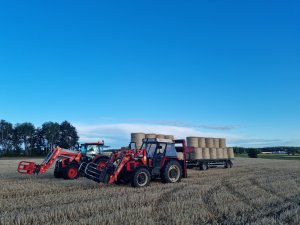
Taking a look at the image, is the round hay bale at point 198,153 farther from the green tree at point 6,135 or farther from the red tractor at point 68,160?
the green tree at point 6,135

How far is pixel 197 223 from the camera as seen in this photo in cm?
700

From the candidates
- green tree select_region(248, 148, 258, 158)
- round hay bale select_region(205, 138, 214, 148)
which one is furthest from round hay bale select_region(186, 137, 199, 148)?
green tree select_region(248, 148, 258, 158)

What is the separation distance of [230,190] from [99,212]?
5.11m

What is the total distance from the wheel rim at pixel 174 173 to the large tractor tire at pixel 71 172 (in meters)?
4.38

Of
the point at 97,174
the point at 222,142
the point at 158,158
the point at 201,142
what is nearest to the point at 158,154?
the point at 158,158

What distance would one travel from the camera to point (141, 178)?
1307 centimetres

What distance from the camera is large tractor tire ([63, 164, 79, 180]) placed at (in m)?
15.9

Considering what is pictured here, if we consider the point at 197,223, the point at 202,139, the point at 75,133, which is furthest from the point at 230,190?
the point at 75,133

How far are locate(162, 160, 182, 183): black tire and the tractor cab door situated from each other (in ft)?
0.88

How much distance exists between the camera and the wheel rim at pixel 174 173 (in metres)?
14.4

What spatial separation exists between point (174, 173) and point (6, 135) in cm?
8630

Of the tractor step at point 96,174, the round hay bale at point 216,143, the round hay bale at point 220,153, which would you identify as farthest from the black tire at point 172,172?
the round hay bale at point 216,143

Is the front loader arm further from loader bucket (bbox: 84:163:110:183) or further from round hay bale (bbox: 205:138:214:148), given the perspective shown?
round hay bale (bbox: 205:138:214:148)

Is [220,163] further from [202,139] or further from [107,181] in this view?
[107,181]
